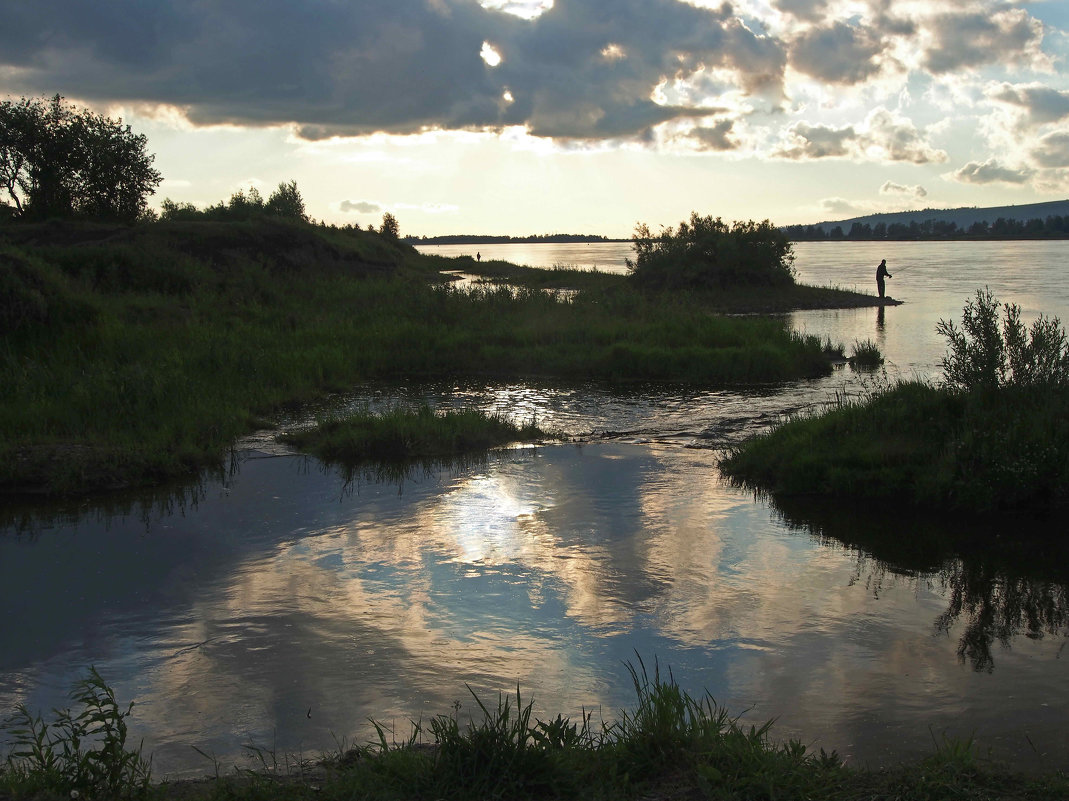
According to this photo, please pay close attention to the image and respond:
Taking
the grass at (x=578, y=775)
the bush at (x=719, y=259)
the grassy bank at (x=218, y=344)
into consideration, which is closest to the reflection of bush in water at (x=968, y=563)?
the grass at (x=578, y=775)

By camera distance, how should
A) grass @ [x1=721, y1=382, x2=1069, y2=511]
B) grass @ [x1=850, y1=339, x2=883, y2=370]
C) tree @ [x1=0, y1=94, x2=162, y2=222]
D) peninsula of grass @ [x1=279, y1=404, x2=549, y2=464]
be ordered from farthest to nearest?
tree @ [x1=0, y1=94, x2=162, y2=222]
grass @ [x1=850, y1=339, x2=883, y2=370]
peninsula of grass @ [x1=279, y1=404, x2=549, y2=464]
grass @ [x1=721, y1=382, x2=1069, y2=511]

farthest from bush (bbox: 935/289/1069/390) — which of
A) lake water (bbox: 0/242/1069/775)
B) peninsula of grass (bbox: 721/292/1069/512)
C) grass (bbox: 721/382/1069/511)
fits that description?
lake water (bbox: 0/242/1069/775)

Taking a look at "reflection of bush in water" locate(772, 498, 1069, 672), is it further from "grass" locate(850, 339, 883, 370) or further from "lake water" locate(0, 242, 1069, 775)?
"grass" locate(850, 339, 883, 370)

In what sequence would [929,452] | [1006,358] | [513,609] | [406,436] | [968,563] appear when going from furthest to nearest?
[406,436] < [1006,358] < [929,452] < [968,563] < [513,609]

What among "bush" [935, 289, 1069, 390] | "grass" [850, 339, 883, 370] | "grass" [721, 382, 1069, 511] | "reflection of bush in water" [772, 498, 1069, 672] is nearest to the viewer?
"reflection of bush in water" [772, 498, 1069, 672]

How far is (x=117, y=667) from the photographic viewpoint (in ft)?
20.4

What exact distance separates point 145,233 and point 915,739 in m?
34.7

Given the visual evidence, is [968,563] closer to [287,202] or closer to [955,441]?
[955,441]

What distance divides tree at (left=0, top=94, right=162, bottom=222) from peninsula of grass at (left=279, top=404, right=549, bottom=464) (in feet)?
103

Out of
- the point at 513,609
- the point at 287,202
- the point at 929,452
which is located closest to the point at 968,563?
the point at 929,452

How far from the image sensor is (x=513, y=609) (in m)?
7.20

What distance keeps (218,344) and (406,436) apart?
27.3ft

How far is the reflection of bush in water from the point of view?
695cm

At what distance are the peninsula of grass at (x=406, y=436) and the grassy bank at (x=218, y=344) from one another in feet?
4.96
